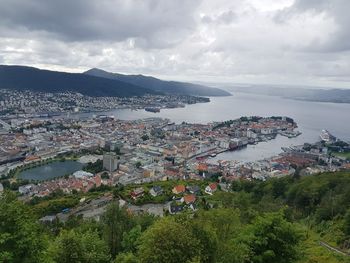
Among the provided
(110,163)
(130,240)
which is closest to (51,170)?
(110,163)

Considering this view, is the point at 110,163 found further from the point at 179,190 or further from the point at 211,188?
the point at 211,188

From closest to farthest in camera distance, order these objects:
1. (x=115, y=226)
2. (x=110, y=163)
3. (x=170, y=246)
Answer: (x=170, y=246)
(x=115, y=226)
(x=110, y=163)

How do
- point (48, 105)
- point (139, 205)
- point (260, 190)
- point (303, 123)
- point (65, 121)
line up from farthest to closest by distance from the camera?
point (48, 105) < point (303, 123) < point (65, 121) < point (260, 190) < point (139, 205)

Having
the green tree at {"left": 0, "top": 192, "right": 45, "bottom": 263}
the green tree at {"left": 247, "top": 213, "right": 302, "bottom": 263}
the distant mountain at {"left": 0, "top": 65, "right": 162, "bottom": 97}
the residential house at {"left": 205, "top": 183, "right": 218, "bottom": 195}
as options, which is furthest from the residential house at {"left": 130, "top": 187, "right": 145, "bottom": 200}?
the distant mountain at {"left": 0, "top": 65, "right": 162, "bottom": 97}

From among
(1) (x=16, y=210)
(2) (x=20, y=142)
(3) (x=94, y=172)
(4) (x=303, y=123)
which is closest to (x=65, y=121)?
(2) (x=20, y=142)

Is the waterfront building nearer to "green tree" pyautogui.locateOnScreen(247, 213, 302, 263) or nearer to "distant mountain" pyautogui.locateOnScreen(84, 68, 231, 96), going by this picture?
"green tree" pyautogui.locateOnScreen(247, 213, 302, 263)

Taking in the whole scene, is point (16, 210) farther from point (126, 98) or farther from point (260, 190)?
point (126, 98)

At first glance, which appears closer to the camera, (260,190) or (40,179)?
(260,190)

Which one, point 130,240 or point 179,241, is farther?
point 130,240
